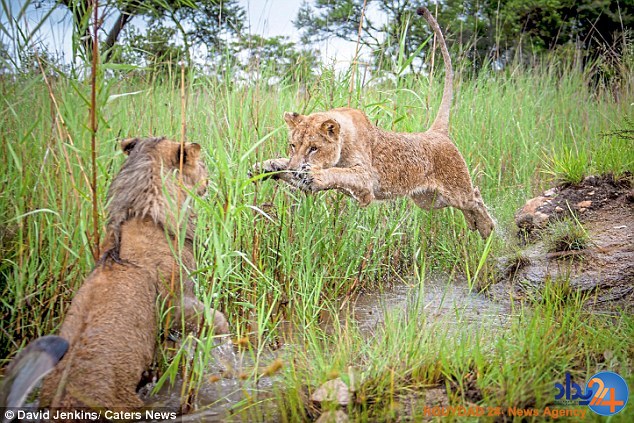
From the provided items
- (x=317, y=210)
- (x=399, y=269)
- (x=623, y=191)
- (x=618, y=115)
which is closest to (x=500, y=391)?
(x=317, y=210)

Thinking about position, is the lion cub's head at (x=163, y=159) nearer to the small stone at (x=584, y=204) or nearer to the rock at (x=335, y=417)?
the rock at (x=335, y=417)

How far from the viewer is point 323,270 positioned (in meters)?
5.25

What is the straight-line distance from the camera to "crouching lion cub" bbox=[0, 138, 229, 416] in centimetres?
289

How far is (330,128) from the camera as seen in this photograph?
17.1ft

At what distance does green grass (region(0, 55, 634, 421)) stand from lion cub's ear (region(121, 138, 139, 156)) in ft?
0.86

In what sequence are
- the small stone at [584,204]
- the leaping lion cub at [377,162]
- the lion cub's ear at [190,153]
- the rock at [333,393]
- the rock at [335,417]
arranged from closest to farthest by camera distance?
the rock at [335,417], the rock at [333,393], the lion cub's ear at [190,153], the leaping lion cub at [377,162], the small stone at [584,204]

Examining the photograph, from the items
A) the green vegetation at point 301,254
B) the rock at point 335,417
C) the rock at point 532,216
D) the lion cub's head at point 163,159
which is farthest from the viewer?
the rock at point 532,216

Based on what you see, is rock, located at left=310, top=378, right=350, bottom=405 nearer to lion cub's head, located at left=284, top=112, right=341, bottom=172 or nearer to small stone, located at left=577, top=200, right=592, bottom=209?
lion cub's head, located at left=284, top=112, right=341, bottom=172

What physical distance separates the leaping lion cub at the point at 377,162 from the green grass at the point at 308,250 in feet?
0.91

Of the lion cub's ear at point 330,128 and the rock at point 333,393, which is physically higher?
the lion cub's ear at point 330,128

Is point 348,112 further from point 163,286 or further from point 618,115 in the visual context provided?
point 618,115

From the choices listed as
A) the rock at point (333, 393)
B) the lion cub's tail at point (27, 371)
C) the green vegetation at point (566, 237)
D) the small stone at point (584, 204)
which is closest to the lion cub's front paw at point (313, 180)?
the rock at point (333, 393)

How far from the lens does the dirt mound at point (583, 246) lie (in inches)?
206

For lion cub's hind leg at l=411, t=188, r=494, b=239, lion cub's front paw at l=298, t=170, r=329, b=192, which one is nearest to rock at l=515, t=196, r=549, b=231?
lion cub's hind leg at l=411, t=188, r=494, b=239
